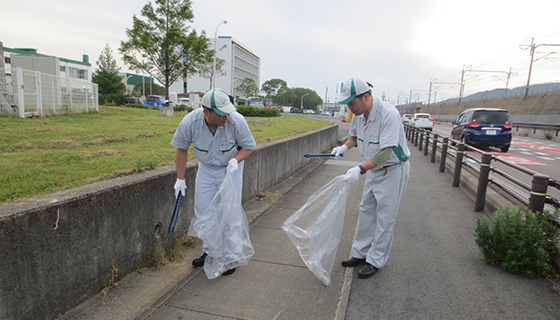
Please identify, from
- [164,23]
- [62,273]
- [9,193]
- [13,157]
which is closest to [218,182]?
[62,273]

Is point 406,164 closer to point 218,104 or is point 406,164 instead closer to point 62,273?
point 218,104

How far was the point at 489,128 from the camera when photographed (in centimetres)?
1446

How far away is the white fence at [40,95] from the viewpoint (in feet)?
40.6

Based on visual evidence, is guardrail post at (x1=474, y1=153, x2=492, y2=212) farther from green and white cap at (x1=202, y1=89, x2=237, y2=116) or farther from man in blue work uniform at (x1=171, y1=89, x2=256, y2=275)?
green and white cap at (x1=202, y1=89, x2=237, y2=116)

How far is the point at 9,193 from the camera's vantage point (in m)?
3.11

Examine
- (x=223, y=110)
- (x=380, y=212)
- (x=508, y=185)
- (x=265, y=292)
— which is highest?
(x=223, y=110)

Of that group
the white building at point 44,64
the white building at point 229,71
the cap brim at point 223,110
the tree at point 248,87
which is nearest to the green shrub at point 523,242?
the cap brim at point 223,110

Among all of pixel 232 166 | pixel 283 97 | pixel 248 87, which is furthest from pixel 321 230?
pixel 283 97

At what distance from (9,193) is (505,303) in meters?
4.54

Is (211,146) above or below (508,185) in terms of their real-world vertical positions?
above

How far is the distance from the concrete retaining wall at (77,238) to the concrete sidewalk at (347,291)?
0.24m

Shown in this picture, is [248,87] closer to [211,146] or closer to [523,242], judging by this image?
[211,146]

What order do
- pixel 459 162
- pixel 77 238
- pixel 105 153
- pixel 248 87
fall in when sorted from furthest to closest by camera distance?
pixel 248 87, pixel 459 162, pixel 105 153, pixel 77 238

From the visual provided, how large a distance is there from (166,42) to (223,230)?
25.9 m
